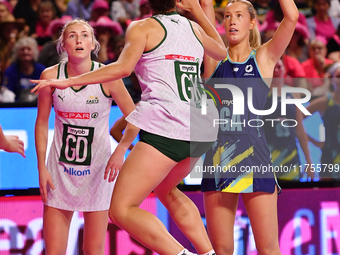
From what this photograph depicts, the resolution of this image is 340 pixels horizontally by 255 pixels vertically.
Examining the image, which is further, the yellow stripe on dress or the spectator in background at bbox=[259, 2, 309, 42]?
the spectator in background at bbox=[259, 2, 309, 42]

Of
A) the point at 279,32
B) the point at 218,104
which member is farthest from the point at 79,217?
the point at 279,32

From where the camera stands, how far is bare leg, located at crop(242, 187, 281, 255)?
2.79 metres

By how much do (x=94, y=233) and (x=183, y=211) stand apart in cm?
61

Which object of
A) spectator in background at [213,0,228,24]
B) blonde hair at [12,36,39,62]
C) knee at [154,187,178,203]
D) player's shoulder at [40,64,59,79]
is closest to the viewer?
knee at [154,187,178,203]

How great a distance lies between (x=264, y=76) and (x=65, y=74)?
4.21ft

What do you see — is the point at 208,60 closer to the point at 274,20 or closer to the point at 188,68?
the point at 188,68

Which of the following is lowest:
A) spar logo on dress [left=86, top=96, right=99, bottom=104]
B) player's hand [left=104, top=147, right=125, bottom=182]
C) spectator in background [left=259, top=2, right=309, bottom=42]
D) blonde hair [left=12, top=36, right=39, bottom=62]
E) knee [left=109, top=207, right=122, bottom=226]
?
knee [left=109, top=207, right=122, bottom=226]

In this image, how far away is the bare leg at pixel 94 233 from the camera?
290cm

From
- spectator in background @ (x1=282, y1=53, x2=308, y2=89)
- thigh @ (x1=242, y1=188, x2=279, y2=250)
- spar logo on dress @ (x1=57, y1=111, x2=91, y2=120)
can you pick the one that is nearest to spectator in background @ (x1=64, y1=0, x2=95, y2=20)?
spectator in background @ (x1=282, y1=53, x2=308, y2=89)

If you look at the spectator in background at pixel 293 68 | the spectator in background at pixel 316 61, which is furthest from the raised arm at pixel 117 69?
the spectator in background at pixel 316 61

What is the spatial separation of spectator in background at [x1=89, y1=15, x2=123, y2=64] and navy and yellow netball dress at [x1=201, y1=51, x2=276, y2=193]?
317 centimetres

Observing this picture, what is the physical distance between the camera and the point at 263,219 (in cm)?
278

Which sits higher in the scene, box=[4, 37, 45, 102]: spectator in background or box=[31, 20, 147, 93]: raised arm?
box=[4, 37, 45, 102]: spectator in background

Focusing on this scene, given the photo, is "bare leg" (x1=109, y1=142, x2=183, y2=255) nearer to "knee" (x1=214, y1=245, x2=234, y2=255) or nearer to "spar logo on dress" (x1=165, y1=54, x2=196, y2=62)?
"spar logo on dress" (x1=165, y1=54, x2=196, y2=62)
